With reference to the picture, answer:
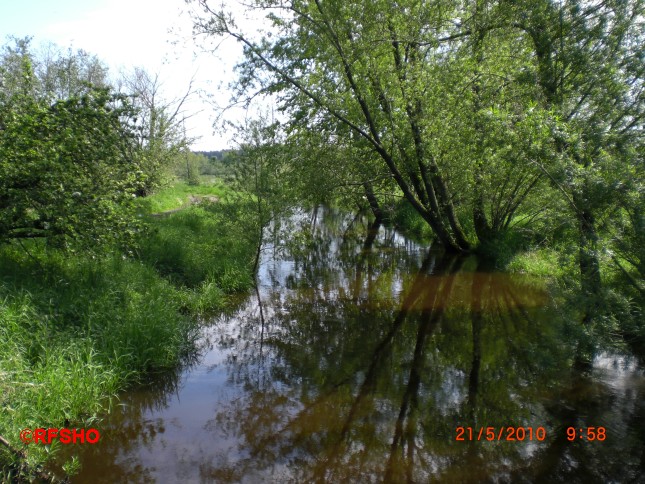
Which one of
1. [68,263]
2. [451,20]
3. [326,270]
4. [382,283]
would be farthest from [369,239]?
[68,263]

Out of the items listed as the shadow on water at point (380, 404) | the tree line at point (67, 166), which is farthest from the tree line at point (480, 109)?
the tree line at point (67, 166)

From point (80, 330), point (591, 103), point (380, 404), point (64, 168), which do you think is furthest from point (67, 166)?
point (591, 103)

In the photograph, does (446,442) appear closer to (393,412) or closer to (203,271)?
(393,412)

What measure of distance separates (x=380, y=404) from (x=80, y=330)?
4.36m

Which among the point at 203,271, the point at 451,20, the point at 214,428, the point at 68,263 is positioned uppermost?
the point at 451,20

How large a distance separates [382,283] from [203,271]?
15.7 feet

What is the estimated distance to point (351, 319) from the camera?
360 inches

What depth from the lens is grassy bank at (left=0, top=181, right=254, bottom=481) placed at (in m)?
4.71

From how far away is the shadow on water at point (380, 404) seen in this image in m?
4.50

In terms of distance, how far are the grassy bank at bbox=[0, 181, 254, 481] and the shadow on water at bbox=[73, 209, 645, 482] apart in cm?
45

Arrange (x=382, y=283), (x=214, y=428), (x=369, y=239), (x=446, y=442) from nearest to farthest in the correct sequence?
(x=446, y=442), (x=214, y=428), (x=382, y=283), (x=369, y=239)

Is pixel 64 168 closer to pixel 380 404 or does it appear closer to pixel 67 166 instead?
pixel 67 166

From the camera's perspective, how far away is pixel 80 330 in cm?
641

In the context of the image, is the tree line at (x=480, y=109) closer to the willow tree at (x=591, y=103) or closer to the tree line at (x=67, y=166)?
the willow tree at (x=591, y=103)
